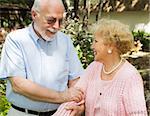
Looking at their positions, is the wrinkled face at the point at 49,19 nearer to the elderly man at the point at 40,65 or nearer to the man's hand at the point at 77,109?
the elderly man at the point at 40,65

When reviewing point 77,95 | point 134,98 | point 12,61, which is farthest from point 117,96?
point 12,61

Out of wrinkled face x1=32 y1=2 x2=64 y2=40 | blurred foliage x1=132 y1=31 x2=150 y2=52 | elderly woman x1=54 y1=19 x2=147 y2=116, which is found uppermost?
wrinkled face x1=32 y1=2 x2=64 y2=40

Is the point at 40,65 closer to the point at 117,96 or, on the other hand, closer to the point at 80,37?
the point at 117,96

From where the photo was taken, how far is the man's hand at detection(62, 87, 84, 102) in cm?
268

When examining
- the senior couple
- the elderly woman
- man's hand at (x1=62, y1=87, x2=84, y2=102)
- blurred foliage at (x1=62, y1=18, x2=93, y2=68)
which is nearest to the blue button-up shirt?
the senior couple

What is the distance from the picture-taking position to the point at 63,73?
2.99 meters

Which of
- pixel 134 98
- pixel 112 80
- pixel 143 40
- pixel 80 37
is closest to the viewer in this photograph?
pixel 134 98

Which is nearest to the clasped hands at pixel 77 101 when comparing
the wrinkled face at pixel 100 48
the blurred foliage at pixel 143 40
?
the wrinkled face at pixel 100 48

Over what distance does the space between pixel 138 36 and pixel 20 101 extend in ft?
29.9

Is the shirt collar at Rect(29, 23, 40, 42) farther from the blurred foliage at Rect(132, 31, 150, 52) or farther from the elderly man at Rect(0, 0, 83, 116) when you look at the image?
the blurred foliage at Rect(132, 31, 150, 52)

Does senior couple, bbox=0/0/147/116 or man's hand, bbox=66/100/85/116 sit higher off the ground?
senior couple, bbox=0/0/147/116

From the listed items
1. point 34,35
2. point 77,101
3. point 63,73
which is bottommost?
point 77,101

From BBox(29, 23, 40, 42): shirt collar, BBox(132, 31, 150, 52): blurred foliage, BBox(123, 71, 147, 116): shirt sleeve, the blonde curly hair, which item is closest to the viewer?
BBox(123, 71, 147, 116): shirt sleeve

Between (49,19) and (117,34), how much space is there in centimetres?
48
